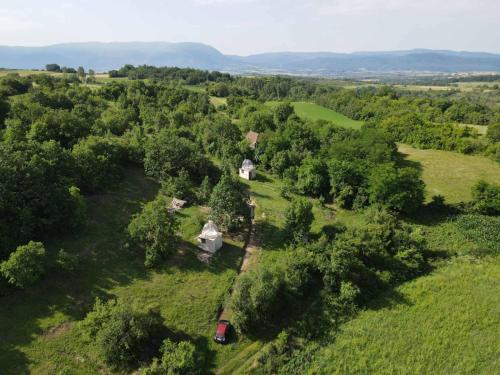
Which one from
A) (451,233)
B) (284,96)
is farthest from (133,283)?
(284,96)

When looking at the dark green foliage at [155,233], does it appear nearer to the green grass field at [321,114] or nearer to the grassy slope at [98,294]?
the grassy slope at [98,294]

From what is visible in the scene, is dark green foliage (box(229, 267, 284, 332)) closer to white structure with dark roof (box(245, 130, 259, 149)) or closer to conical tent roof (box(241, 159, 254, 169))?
conical tent roof (box(241, 159, 254, 169))

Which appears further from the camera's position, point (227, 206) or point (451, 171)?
point (451, 171)

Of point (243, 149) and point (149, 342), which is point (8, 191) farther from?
point (243, 149)

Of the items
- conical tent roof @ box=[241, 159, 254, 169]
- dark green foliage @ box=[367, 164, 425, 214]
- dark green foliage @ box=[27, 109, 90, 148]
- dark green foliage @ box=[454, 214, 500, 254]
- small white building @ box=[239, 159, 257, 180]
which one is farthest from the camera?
conical tent roof @ box=[241, 159, 254, 169]

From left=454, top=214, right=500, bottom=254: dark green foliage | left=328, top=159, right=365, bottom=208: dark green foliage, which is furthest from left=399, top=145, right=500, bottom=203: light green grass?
left=328, top=159, right=365, bottom=208: dark green foliage

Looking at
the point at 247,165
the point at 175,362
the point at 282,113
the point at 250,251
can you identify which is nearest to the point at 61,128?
the point at 247,165

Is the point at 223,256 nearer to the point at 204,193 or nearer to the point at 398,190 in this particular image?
the point at 204,193
